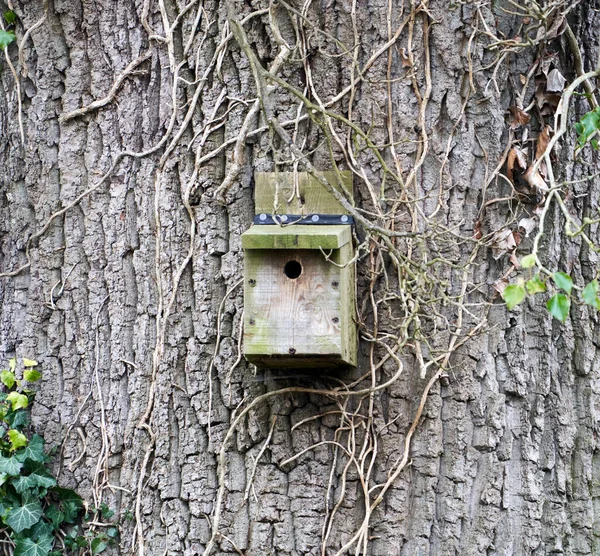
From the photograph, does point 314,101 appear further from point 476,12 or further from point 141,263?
point 141,263

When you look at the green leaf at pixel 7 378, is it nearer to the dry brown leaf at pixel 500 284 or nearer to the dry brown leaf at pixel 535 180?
the dry brown leaf at pixel 500 284

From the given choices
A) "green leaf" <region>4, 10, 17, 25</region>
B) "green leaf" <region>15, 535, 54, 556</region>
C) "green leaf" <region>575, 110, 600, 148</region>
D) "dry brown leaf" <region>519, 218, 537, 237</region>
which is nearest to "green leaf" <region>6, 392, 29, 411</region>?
"green leaf" <region>15, 535, 54, 556</region>

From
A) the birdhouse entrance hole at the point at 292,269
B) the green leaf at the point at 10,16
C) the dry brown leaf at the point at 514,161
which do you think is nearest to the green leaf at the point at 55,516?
the birdhouse entrance hole at the point at 292,269

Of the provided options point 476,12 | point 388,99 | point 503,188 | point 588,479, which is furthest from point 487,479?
point 476,12

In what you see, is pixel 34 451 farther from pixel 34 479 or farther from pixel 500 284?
pixel 500 284

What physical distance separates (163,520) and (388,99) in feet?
5.04

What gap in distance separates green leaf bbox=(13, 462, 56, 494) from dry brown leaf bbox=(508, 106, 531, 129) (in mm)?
1912

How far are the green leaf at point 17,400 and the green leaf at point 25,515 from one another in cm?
31

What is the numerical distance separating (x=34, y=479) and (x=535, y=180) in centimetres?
190

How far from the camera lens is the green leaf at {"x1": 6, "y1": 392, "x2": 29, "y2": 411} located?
10.4ft

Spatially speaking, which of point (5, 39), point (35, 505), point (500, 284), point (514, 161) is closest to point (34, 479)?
point (35, 505)

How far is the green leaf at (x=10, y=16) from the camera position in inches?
132

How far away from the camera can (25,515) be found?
3.04 m

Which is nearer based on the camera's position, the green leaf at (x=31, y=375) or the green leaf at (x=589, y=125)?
the green leaf at (x=589, y=125)
